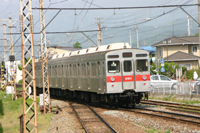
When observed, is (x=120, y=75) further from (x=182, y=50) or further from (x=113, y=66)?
(x=182, y=50)

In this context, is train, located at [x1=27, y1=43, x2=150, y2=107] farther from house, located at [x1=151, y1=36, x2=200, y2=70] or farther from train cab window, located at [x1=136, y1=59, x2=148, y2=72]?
house, located at [x1=151, y1=36, x2=200, y2=70]

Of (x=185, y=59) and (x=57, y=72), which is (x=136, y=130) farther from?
(x=185, y=59)

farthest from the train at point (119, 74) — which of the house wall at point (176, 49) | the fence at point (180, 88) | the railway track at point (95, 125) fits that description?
the house wall at point (176, 49)

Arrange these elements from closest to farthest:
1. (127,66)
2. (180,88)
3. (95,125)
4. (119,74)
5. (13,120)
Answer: (95,125), (119,74), (127,66), (13,120), (180,88)

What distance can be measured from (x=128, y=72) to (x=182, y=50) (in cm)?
3739

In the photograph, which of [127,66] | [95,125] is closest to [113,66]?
[127,66]

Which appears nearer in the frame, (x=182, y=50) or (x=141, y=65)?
(x=141, y=65)

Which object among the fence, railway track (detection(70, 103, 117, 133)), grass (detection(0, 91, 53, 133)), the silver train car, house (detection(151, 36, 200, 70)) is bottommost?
grass (detection(0, 91, 53, 133))

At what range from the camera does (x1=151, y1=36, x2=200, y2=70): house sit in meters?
47.7

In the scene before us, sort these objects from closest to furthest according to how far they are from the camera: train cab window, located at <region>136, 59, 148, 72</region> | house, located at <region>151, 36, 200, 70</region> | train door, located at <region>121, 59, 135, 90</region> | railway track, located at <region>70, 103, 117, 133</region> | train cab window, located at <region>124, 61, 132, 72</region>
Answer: railway track, located at <region>70, 103, 117, 133</region> < train door, located at <region>121, 59, 135, 90</region> < train cab window, located at <region>124, 61, 132, 72</region> < train cab window, located at <region>136, 59, 148, 72</region> < house, located at <region>151, 36, 200, 70</region>

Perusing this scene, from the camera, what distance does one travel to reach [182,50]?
167ft

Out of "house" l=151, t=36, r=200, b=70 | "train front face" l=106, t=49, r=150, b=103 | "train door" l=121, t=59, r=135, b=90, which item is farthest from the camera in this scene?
"house" l=151, t=36, r=200, b=70

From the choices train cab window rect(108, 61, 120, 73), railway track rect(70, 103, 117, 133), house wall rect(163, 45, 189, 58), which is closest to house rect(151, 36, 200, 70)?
house wall rect(163, 45, 189, 58)

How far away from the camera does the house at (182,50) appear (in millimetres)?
47722
